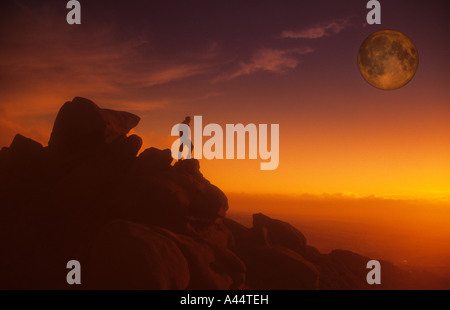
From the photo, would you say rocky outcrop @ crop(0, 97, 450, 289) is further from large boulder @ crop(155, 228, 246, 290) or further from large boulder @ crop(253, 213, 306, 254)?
large boulder @ crop(253, 213, 306, 254)

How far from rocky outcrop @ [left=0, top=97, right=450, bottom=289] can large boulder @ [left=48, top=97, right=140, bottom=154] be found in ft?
0.41

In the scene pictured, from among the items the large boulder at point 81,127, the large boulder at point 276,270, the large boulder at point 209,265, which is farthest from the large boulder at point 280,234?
the large boulder at point 81,127

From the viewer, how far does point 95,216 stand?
99.5ft

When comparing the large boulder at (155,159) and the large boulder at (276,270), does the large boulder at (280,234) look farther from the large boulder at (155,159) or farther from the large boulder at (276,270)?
the large boulder at (155,159)

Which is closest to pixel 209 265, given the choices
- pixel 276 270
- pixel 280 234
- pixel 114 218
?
pixel 276 270

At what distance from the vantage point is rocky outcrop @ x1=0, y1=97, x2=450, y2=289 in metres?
23.4

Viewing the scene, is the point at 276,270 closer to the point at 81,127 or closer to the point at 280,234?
the point at 280,234

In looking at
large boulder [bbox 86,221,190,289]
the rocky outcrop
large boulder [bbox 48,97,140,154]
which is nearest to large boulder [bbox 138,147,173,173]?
the rocky outcrop

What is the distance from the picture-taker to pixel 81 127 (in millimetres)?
32625

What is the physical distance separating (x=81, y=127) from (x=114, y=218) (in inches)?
488

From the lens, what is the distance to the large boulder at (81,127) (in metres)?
32.6

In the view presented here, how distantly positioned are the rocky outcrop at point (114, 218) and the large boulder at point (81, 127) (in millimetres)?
126
